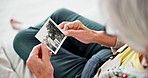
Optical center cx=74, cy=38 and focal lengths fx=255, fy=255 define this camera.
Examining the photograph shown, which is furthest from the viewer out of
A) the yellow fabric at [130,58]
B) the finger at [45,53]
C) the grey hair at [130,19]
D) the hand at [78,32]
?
the hand at [78,32]

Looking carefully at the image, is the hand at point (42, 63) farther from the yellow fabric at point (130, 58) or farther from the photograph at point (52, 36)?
the yellow fabric at point (130, 58)

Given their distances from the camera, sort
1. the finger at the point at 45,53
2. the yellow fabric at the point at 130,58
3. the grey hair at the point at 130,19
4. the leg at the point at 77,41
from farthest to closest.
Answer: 1. the leg at the point at 77,41
2. the finger at the point at 45,53
3. the yellow fabric at the point at 130,58
4. the grey hair at the point at 130,19

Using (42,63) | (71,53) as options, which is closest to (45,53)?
(42,63)

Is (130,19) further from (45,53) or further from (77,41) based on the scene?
(77,41)

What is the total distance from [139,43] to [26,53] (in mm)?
706

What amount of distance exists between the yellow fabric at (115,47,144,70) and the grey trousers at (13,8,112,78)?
14cm

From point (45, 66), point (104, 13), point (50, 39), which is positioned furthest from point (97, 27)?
point (104, 13)

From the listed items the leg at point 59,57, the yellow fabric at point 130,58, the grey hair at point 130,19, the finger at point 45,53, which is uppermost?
the grey hair at point 130,19

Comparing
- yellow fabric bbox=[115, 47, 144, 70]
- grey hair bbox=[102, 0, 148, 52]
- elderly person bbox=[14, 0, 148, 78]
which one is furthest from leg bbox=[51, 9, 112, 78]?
grey hair bbox=[102, 0, 148, 52]

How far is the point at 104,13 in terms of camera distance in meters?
0.71

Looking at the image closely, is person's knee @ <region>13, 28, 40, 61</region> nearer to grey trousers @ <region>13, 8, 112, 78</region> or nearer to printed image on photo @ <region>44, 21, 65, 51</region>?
grey trousers @ <region>13, 8, 112, 78</region>

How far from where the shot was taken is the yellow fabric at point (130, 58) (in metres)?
0.87

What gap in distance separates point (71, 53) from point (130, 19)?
2.15ft

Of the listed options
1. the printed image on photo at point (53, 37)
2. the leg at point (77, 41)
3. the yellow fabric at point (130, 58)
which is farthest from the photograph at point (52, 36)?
the yellow fabric at point (130, 58)
